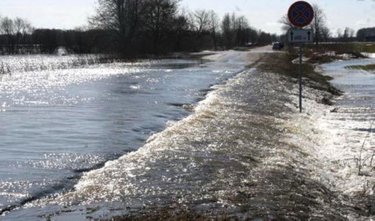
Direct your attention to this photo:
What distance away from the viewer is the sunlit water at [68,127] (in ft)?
26.8

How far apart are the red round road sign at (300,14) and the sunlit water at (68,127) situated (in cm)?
407

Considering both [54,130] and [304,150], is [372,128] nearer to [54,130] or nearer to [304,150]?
[304,150]

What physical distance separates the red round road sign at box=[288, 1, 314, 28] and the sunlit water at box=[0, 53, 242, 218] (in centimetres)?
407

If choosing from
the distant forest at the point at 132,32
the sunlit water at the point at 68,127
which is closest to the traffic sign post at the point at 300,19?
the sunlit water at the point at 68,127

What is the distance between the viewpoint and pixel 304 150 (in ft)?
34.6

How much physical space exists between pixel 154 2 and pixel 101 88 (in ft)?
214

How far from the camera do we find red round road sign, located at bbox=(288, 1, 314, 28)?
1544 cm

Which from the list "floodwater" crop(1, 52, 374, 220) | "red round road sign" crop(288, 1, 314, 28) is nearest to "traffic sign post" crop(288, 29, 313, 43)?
"red round road sign" crop(288, 1, 314, 28)

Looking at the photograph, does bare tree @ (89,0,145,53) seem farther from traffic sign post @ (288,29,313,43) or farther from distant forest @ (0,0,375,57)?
traffic sign post @ (288,29,313,43)

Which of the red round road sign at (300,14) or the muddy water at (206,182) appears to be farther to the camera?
the red round road sign at (300,14)

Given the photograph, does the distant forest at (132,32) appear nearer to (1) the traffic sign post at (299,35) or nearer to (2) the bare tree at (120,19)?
(2) the bare tree at (120,19)

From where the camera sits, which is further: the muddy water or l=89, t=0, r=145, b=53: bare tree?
l=89, t=0, r=145, b=53: bare tree

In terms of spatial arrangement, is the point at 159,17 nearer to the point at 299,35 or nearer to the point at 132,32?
the point at 132,32

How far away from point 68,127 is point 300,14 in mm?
7220
